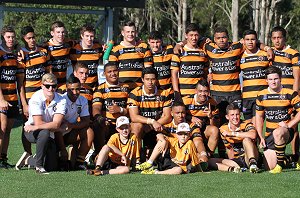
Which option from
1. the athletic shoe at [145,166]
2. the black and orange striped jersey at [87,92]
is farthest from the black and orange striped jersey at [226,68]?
the athletic shoe at [145,166]

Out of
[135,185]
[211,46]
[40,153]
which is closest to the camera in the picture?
[135,185]

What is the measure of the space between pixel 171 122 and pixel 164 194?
270 cm

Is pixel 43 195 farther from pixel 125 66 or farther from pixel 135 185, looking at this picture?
pixel 125 66

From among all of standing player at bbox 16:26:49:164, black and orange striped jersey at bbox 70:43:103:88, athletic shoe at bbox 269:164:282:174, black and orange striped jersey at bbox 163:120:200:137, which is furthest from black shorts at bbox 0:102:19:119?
athletic shoe at bbox 269:164:282:174

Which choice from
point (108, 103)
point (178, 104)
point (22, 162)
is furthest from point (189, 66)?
point (22, 162)

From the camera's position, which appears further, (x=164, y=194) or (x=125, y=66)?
(x=125, y=66)

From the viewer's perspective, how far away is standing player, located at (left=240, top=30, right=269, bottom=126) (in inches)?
477

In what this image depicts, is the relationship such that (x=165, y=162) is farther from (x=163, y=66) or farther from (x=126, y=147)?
(x=163, y=66)

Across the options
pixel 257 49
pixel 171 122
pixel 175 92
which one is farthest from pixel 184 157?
pixel 257 49

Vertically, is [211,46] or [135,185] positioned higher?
[211,46]

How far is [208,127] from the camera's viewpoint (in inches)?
463

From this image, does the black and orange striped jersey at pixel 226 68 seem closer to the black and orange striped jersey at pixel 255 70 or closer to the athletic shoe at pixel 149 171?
the black and orange striped jersey at pixel 255 70

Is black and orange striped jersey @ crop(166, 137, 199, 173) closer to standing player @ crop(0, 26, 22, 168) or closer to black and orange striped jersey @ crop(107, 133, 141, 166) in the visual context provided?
black and orange striped jersey @ crop(107, 133, 141, 166)

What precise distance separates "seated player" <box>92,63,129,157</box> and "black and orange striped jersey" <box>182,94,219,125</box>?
0.96 m
